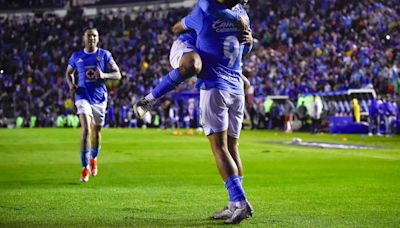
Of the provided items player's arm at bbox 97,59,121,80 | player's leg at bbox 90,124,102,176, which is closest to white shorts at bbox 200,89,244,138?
player's arm at bbox 97,59,121,80

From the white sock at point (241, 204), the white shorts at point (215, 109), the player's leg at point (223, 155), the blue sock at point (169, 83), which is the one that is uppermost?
the blue sock at point (169, 83)

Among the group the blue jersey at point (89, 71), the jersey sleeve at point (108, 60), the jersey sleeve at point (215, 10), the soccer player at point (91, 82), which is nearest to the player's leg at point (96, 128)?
the soccer player at point (91, 82)

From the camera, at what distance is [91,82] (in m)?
13.5

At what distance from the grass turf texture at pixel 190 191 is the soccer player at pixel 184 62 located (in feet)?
A: 4.21

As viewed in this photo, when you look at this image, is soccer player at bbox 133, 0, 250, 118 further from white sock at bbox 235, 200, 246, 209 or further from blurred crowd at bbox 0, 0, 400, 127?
blurred crowd at bbox 0, 0, 400, 127

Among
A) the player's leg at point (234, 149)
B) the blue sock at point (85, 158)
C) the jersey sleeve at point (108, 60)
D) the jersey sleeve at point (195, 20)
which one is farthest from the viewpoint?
the jersey sleeve at point (108, 60)

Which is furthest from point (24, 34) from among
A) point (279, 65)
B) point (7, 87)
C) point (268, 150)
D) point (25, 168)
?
point (25, 168)

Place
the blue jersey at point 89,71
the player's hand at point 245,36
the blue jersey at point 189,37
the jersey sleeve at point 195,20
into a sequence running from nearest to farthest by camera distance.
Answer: the jersey sleeve at point 195,20 → the player's hand at point 245,36 → the blue jersey at point 189,37 → the blue jersey at point 89,71

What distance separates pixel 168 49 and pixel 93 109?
4106 cm

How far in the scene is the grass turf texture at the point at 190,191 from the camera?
771 centimetres

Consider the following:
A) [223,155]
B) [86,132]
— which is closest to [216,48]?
[223,155]

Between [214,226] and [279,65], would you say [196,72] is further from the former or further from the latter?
[279,65]

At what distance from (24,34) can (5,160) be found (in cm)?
4648

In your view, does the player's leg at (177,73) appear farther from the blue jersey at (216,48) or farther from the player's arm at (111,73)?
the player's arm at (111,73)
